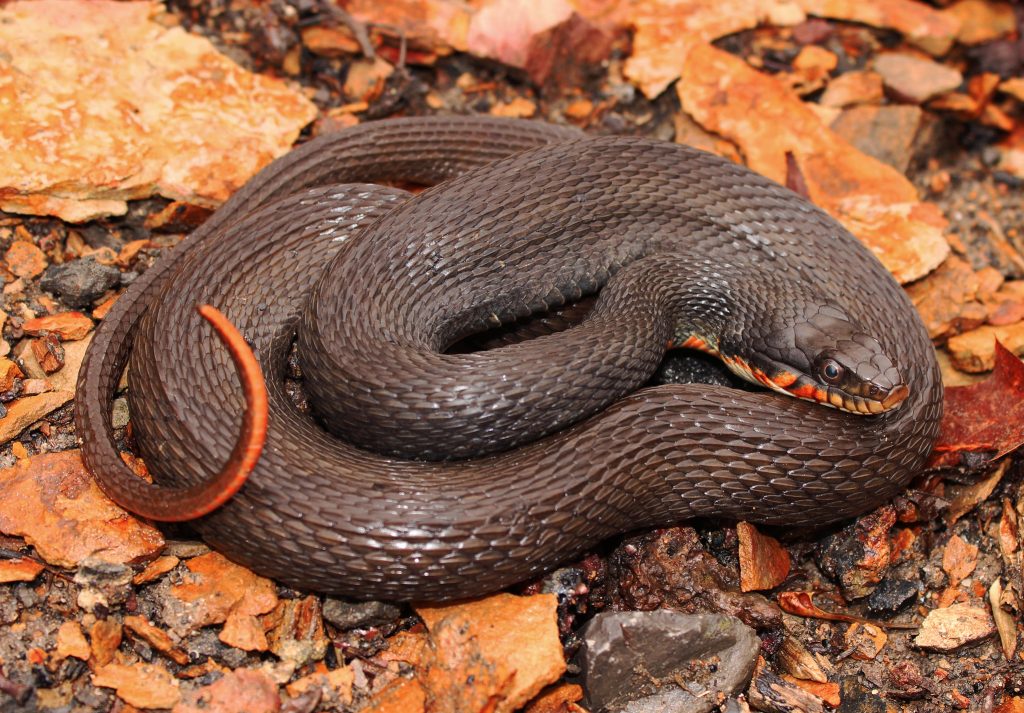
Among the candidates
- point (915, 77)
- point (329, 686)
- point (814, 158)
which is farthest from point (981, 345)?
point (329, 686)

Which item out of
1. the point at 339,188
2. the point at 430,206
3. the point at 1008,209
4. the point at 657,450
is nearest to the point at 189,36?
the point at 339,188

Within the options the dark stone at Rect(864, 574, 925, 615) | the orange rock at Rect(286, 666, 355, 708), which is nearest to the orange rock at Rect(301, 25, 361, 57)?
the orange rock at Rect(286, 666, 355, 708)

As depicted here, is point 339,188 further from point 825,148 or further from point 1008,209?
point 1008,209

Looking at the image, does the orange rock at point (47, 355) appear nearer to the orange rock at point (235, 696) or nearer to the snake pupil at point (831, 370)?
the orange rock at point (235, 696)

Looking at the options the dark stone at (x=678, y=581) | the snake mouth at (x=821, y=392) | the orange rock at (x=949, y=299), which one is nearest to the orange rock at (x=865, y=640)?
the dark stone at (x=678, y=581)

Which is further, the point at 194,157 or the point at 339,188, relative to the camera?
the point at 194,157

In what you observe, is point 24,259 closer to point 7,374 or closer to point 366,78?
point 7,374
